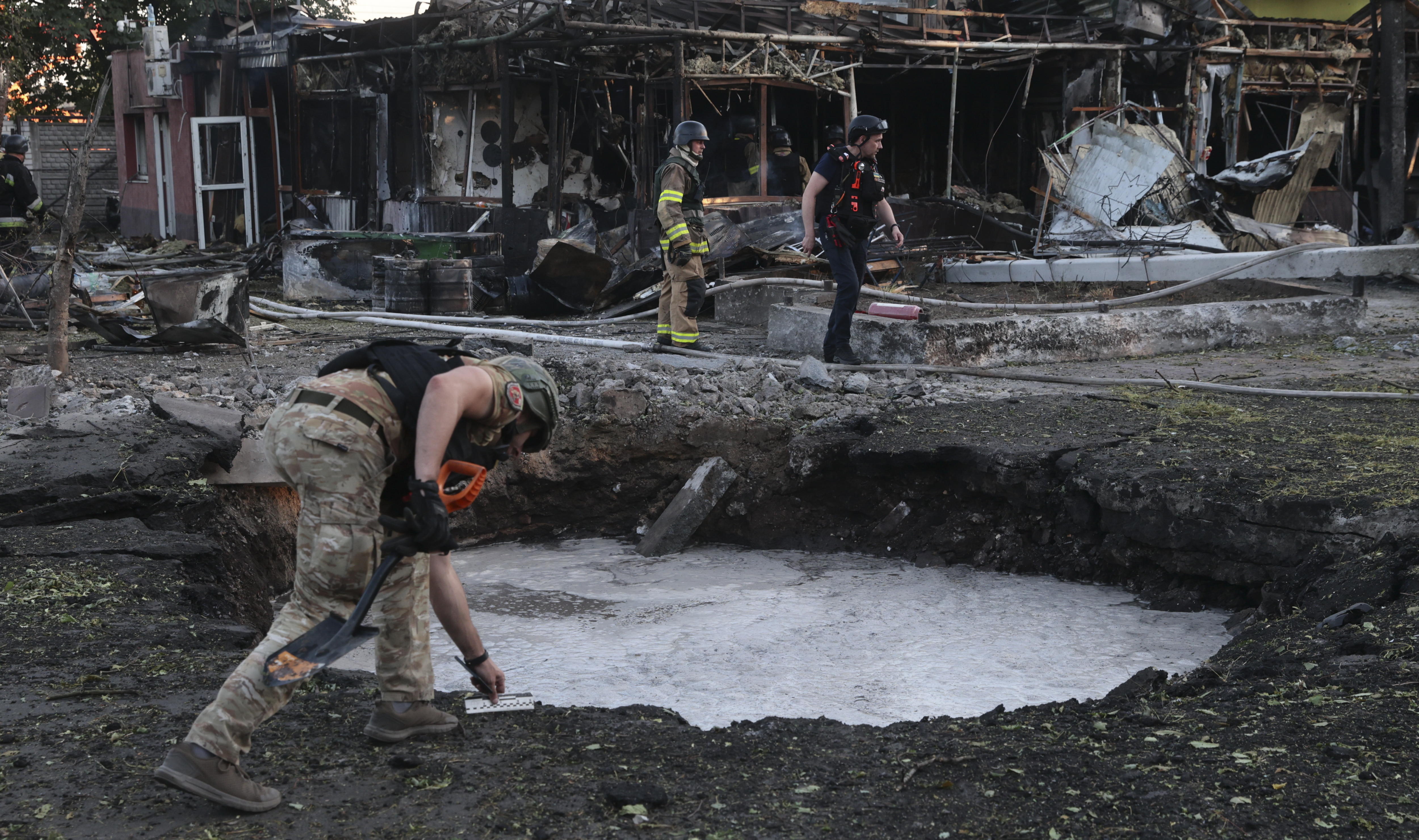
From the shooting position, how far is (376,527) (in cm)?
279

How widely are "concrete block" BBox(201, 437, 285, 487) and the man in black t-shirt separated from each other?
3788 millimetres

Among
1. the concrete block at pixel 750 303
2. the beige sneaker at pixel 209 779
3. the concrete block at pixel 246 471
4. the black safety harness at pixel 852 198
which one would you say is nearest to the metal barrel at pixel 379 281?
the concrete block at pixel 750 303

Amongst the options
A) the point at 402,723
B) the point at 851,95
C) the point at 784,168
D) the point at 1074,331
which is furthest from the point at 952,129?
the point at 402,723

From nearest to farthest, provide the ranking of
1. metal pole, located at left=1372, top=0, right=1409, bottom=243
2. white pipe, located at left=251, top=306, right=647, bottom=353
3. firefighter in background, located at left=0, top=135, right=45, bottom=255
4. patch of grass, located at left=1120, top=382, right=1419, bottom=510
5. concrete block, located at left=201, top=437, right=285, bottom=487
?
patch of grass, located at left=1120, top=382, right=1419, bottom=510 < concrete block, located at left=201, top=437, right=285, bottom=487 < white pipe, located at left=251, top=306, right=647, bottom=353 < firefighter in background, located at left=0, top=135, right=45, bottom=255 < metal pole, located at left=1372, top=0, right=1409, bottom=243

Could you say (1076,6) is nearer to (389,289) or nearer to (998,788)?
(389,289)

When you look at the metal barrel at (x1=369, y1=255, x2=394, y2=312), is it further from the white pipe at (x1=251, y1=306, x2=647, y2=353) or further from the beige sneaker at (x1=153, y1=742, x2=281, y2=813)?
the beige sneaker at (x1=153, y1=742, x2=281, y2=813)

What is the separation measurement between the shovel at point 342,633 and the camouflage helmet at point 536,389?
20cm

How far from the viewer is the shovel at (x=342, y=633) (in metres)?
2.60

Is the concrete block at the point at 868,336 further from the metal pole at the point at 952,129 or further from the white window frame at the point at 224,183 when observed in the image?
the white window frame at the point at 224,183

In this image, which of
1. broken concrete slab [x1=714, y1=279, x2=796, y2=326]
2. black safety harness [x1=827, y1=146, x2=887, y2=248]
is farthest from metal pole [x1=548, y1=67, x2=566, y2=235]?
black safety harness [x1=827, y1=146, x2=887, y2=248]

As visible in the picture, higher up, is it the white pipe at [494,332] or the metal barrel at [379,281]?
the metal barrel at [379,281]

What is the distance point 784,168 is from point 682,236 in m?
5.71

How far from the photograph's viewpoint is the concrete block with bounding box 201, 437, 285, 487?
5.59 metres

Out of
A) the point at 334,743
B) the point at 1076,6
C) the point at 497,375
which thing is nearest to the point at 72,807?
the point at 334,743
